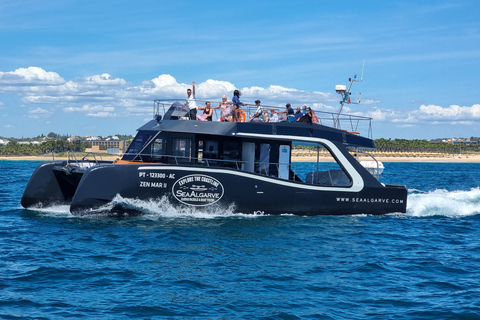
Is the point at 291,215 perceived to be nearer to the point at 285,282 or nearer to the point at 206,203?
the point at 206,203

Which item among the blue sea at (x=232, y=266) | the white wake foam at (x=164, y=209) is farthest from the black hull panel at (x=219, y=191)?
the blue sea at (x=232, y=266)

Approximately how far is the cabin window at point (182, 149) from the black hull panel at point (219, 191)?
1.71 metres

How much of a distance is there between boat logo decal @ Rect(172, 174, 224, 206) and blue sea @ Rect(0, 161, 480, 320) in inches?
15.0

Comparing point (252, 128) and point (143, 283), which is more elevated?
point (252, 128)

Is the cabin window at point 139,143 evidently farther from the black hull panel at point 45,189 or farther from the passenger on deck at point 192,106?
the black hull panel at point 45,189

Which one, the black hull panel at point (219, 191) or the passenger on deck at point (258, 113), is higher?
the passenger on deck at point (258, 113)

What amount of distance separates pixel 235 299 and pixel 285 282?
146 centimetres

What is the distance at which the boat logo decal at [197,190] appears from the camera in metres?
16.2

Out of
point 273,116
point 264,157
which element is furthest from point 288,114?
point 264,157

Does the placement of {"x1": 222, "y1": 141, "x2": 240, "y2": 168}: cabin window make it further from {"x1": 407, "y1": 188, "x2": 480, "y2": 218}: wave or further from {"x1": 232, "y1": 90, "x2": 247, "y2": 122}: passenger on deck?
{"x1": 407, "y1": 188, "x2": 480, "y2": 218}: wave

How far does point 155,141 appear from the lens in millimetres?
17734

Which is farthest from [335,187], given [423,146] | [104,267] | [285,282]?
[423,146]

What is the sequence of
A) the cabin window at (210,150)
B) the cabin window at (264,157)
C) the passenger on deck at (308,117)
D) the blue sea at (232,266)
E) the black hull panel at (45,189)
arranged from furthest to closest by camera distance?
the cabin window at (264,157)
the passenger on deck at (308,117)
the cabin window at (210,150)
the black hull panel at (45,189)
the blue sea at (232,266)

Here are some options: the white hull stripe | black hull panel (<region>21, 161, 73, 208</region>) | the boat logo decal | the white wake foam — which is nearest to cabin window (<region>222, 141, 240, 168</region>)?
the white hull stripe
